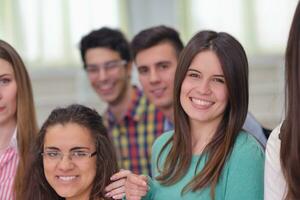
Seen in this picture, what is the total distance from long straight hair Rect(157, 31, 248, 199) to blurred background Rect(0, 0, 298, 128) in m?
2.26

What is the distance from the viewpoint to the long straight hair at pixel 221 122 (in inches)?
67.5

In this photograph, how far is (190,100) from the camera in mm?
1850

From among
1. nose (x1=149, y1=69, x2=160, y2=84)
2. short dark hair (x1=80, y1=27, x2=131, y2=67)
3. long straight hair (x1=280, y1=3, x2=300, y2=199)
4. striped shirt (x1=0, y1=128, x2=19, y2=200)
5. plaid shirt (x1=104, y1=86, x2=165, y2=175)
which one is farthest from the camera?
short dark hair (x1=80, y1=27, x2=131, y2=67)

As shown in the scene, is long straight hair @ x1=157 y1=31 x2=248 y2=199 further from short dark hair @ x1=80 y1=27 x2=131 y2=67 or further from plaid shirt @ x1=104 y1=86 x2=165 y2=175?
short dark hair @ x1=80 y1=27 x2=131 y2=67

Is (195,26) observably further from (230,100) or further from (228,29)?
(230,100)

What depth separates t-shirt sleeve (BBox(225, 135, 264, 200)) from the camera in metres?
1.65

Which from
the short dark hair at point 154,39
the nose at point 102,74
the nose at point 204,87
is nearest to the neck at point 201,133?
the nose at point 204,87

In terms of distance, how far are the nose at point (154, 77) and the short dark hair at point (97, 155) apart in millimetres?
689

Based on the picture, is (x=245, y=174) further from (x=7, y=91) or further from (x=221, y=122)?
(x=7, y=91)

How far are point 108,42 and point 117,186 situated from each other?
1230 mm

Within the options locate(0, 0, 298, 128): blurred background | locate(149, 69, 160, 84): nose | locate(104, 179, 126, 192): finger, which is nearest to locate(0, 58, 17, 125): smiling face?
locate(104, 179, 126, 192): finger

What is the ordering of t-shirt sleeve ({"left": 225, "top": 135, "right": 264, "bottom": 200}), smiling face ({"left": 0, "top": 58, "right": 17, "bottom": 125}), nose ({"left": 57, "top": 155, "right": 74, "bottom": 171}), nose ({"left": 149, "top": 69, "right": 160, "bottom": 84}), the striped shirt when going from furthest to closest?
1. nose ({"left": 149, "top": 69, "right": 160, "bottom": 84})
2. smiling face ({"left": 0, "top": 58, "right": 17, "bottom": 125})
3. the striped shirt
4. nose ({"left": 57, "top": 155, "right": 74, "bottom": 171})
5. t-shirt sleeve ({"left": 225, "top": 135, "right": 264, "bottom": 200})

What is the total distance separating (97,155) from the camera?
1.85m

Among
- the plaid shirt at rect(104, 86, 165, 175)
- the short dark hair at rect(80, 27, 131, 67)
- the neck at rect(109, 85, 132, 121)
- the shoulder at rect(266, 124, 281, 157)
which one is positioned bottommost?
the plaid shirt at rect(104, 86, 165, 175)
